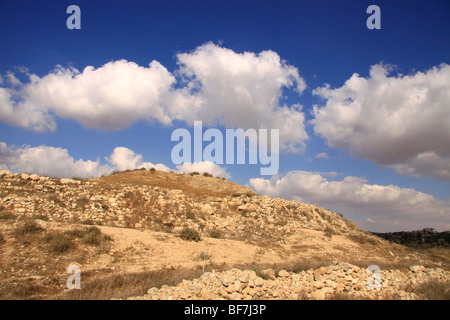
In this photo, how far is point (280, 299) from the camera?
6.46m

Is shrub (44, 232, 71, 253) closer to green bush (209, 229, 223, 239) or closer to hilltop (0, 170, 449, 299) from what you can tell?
hilltop (0, 170, 449, 299)

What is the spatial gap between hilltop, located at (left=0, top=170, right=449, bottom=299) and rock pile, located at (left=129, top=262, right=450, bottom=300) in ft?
3.81

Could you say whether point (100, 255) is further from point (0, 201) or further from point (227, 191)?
point (227, 191)

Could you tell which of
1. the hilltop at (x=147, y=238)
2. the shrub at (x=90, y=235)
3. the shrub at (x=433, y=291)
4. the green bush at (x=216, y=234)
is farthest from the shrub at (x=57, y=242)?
the shrub at (x=433, y=291)

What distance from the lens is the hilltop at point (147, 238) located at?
972 centimetres

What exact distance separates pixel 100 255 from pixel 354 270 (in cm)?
1058

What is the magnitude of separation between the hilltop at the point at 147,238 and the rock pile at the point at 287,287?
3.81ft

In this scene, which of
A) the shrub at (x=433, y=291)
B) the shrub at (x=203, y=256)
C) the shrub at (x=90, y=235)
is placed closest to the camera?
the shrub at (x=433, y=291)

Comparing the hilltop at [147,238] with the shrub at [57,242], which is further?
the shrub at [57,242]

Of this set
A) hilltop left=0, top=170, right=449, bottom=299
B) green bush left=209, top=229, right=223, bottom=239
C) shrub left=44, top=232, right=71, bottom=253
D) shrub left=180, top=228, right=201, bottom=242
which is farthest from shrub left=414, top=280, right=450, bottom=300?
shrub left=44, top=232, right=71, bottom=253

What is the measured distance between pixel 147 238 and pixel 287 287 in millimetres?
9652

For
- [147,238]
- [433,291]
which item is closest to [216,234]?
[147,238]

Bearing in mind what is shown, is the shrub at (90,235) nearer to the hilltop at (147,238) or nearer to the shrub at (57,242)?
the hilltop at (147,238)

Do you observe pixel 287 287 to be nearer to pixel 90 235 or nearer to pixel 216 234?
pixel 90 235
